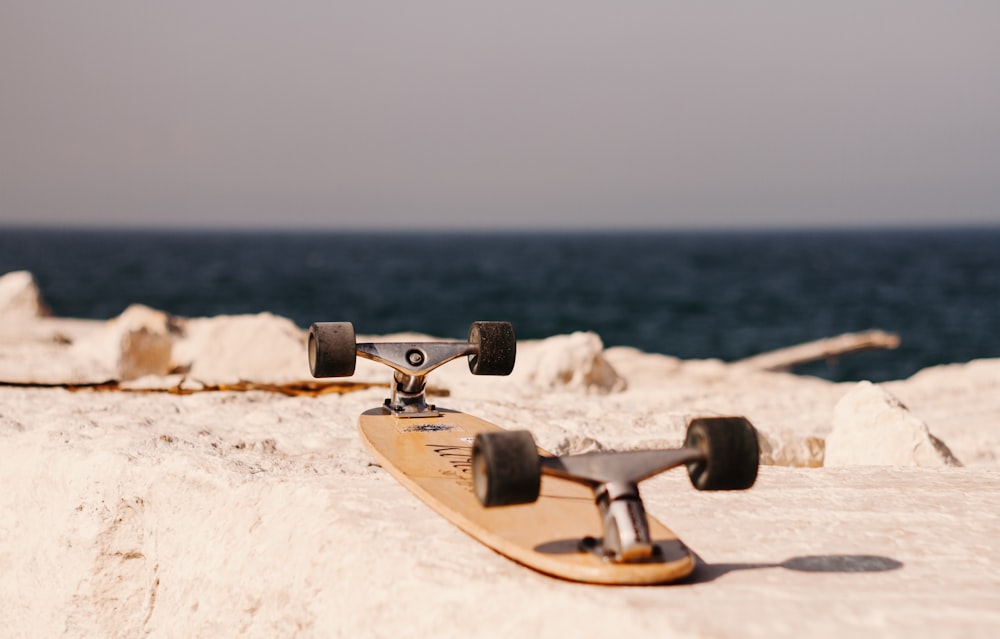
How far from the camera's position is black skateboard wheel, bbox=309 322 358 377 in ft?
9.75

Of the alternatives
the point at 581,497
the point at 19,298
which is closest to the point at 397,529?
the point at 581,497

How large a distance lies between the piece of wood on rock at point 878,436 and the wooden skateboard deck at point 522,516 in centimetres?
154

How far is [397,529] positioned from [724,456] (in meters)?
0.83

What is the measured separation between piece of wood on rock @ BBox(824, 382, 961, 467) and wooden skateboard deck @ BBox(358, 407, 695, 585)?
5.04 feet

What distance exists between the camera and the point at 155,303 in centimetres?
3077

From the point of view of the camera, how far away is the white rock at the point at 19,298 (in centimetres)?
945

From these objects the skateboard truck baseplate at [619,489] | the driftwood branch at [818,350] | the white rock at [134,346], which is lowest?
the driftwood branch at [818,350]

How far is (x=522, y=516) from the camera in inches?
86.8

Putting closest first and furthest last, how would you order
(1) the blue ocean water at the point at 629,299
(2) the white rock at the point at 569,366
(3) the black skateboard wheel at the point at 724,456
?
(3) the black skateboard wheel at the point at 724,456 < (2) the white rock at the point at 569,366 < (1) the blue ocean water at the point at 629,299

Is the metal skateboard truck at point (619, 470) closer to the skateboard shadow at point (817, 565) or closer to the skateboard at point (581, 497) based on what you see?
the skateboard at point (581, 497)

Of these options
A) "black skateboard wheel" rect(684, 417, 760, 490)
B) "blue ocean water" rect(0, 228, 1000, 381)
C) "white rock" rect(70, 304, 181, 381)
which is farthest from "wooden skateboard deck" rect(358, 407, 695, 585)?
"blue ocean water" rect(0, 228, 1000, 381)

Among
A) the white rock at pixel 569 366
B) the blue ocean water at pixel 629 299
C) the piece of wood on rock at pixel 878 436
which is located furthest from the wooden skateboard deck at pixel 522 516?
the blue ocean water at pixel 629 299

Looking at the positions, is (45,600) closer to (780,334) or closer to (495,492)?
(495,492)

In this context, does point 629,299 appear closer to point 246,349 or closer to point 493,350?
point 246,349
